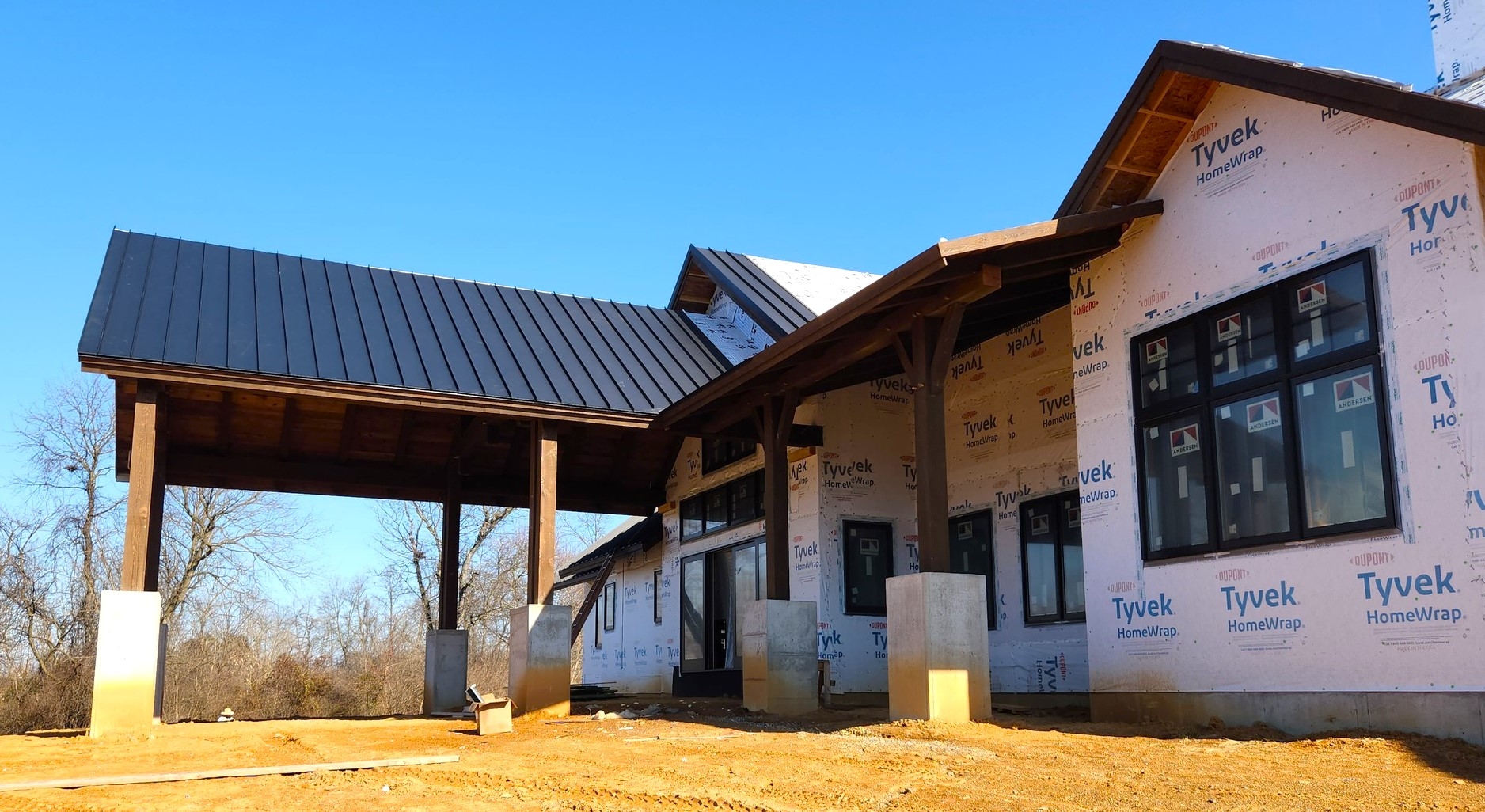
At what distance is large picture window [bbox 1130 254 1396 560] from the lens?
8086mm

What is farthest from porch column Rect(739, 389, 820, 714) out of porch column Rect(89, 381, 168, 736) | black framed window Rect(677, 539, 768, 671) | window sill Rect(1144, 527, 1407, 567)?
porch column Rect(89, 381, 168, 736)

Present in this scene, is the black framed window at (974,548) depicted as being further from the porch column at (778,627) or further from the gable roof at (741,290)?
the gable roof at (741,290)

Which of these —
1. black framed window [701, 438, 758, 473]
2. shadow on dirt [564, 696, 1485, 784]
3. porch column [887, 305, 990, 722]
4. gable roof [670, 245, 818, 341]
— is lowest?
shadow on dirt [564, 696, 1485, 784]

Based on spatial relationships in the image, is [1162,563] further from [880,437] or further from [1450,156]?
[880,437]

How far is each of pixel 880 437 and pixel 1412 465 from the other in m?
8.41

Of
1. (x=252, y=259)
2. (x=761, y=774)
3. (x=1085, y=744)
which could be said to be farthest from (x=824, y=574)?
(x=252, y=259)

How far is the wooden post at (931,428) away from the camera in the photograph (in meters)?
9.84

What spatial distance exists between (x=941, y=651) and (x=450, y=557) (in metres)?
9.07

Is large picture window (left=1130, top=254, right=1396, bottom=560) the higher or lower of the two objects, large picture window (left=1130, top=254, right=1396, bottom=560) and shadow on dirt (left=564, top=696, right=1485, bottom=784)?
the higher

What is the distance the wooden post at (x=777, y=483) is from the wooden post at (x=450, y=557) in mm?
5327

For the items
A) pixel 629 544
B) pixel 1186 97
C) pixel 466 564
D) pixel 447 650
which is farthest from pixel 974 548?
pixel 466 564

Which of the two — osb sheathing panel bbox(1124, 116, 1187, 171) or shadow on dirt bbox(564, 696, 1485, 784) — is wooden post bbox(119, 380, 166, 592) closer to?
shadow on dirt bbox(564, 696, 1485, 784)

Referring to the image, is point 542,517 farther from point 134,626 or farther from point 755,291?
point 755,291

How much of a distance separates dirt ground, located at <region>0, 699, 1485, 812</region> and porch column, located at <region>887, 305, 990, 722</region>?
345 mm
